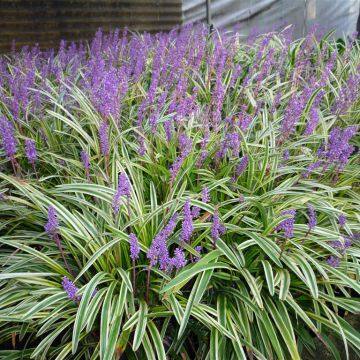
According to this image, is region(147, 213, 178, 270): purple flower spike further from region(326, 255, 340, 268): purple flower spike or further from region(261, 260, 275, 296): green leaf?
region(326, 255, 340, 268): purple flower spike

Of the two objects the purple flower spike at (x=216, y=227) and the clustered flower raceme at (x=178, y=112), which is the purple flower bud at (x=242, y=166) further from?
the purple flower spike at (x=216, y=227)

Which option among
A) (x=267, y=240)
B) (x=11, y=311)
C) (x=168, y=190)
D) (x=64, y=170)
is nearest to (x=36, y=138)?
(x=64, y=170)

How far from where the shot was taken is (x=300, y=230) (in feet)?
6.18

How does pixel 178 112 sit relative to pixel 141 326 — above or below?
above

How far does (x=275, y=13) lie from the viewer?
8.48 meters

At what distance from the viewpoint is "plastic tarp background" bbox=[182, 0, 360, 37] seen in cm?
768

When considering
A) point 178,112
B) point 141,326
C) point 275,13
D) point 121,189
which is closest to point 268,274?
point 141,326

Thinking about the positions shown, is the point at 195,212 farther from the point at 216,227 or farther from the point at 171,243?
the point at 171,243

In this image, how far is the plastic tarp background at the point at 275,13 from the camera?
7684 millimetres

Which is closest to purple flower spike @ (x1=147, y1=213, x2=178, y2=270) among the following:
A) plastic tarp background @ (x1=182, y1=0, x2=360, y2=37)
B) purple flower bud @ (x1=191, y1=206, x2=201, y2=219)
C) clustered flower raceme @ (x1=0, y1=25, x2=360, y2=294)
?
clustered flower raceme @ (x1=0, y1=25, x2=360, y2=294)

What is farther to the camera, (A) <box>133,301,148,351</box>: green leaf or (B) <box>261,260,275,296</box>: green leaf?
(B) <box>261,260,275,296</box>: green leaf

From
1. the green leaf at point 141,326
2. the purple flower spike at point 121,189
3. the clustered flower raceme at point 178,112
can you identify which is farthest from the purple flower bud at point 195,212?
the green leaf at point 141,326

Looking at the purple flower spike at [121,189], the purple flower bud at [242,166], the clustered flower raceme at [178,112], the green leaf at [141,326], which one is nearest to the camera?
the green leaf at [141,326]

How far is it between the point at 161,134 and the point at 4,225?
85 cm
